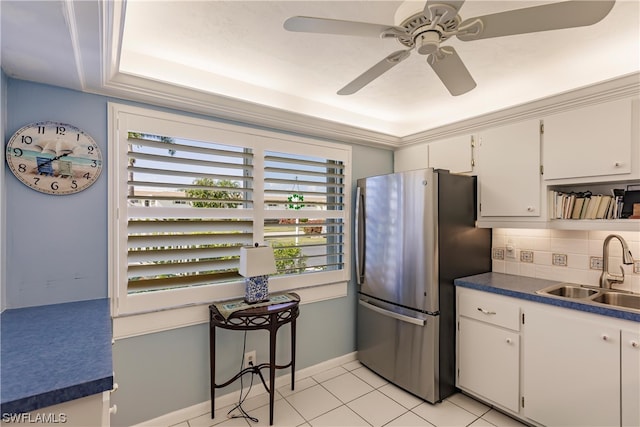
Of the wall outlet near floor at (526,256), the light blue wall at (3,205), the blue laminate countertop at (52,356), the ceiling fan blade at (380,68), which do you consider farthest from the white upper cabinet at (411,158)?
the light blue wall at (3,205)

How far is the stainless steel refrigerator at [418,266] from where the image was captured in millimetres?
2312

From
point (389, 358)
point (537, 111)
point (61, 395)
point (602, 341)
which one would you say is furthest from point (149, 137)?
point (602, 341)

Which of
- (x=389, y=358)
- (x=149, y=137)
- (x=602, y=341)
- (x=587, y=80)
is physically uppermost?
(x=587, y=80)

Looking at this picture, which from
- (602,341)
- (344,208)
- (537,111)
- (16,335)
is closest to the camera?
(16,335)

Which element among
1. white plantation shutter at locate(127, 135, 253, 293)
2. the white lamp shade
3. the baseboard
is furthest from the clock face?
the baseboard

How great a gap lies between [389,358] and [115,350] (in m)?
2.03

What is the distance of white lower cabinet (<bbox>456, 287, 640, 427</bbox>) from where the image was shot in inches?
65.7

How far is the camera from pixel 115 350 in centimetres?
192

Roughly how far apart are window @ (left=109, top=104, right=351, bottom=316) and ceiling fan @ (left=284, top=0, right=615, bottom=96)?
1.28 m

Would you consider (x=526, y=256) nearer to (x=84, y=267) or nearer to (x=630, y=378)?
(x=630, y=378)

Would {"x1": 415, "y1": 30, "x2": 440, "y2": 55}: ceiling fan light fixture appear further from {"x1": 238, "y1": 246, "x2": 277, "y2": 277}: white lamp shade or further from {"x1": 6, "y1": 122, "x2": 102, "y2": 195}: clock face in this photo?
{"x1": 6, "y1": 122, "x2": 102, "y2": 195}: clock face

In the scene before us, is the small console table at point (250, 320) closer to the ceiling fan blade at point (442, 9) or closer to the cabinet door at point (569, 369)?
the cabinet door at point (569, 369)

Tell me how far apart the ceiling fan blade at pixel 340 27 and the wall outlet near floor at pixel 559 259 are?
2154 mm

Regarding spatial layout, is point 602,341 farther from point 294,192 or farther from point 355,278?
point 294,192
